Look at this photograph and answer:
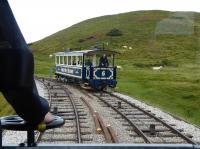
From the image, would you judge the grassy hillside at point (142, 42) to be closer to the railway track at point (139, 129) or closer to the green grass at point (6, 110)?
the green grass at point (6, 110)

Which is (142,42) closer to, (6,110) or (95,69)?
(95,69)

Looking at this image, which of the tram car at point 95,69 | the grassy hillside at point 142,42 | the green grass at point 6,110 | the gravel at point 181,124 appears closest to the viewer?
the gravel at point 181,124

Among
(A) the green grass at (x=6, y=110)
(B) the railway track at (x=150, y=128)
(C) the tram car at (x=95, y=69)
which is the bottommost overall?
(A) the green grass at (x=6, y=110)

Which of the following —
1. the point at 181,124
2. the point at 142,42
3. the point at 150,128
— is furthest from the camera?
the point at 142,42

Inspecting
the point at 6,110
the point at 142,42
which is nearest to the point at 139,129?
the point at 6,110

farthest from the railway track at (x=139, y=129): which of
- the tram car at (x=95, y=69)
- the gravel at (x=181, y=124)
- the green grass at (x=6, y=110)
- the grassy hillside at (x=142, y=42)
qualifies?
the grassy hillside at (x=142, y=42)

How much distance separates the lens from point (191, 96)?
24.7 meters

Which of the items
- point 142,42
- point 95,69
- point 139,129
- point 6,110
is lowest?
point 6,110

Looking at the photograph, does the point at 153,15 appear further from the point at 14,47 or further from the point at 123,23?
the point at 14,47

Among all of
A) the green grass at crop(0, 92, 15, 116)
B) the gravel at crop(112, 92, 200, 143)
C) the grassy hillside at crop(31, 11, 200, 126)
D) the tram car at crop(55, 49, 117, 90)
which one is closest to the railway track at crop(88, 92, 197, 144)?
the gravel at crop(112, 92, 200, 143)

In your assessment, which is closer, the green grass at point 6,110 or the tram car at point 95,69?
the green grass at point 6,110

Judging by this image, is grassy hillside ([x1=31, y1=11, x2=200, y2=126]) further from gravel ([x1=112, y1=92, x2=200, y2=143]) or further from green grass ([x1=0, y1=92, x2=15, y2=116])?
gravel ([x1=112, y1=92, x2=200, y2=143])

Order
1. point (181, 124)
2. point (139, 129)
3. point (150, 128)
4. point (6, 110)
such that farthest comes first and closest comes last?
point (6, 110)
point (181, 124)
point (139, 129)
point (150, 128)

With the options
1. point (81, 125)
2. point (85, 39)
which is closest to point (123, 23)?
point (85, 39)
